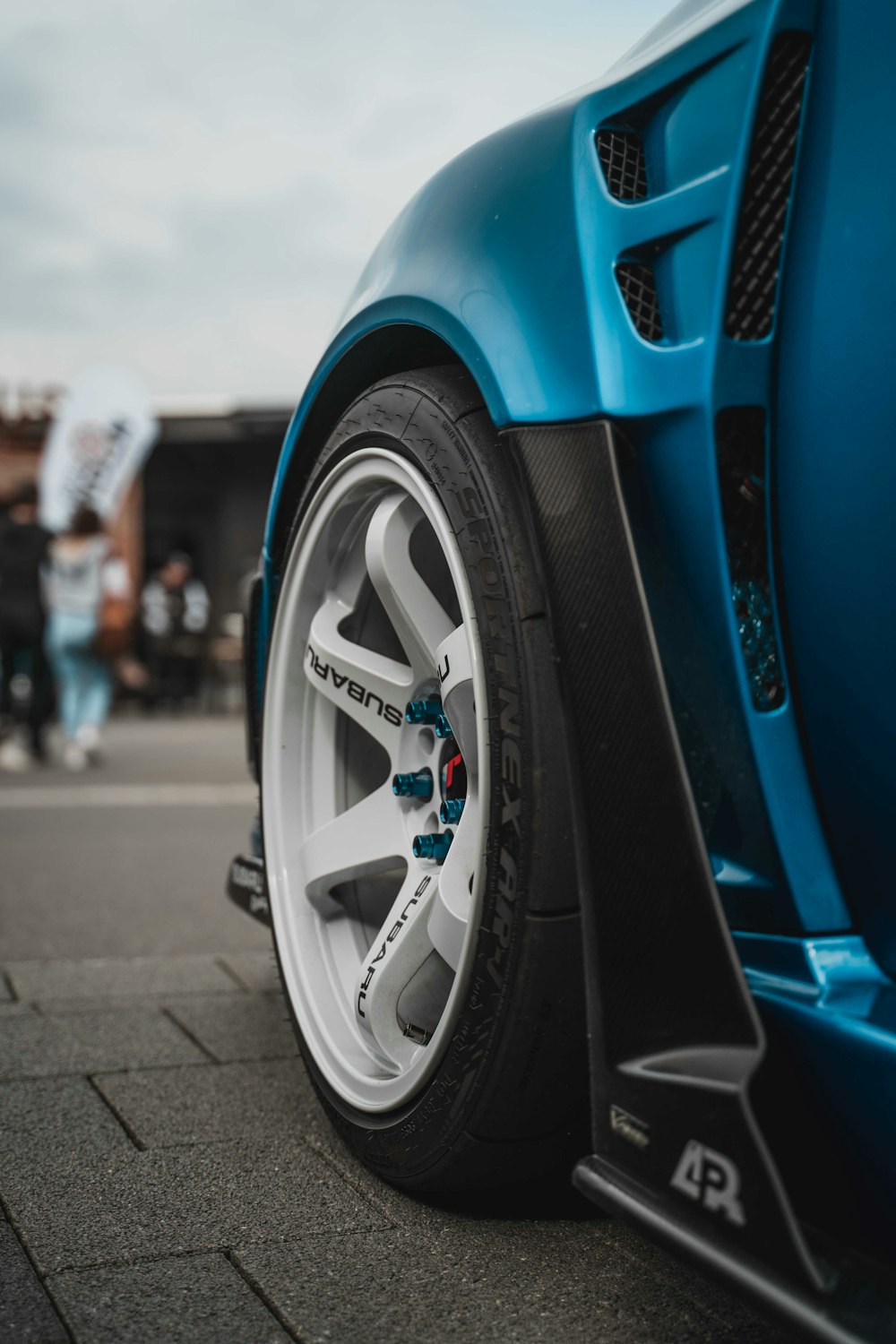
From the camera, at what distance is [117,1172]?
5.33 feet

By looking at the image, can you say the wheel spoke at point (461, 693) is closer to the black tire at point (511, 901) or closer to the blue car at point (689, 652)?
the blue car at point (689, 652)

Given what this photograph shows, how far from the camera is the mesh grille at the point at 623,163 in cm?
121

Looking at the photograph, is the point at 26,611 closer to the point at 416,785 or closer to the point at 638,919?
the point at 416,785

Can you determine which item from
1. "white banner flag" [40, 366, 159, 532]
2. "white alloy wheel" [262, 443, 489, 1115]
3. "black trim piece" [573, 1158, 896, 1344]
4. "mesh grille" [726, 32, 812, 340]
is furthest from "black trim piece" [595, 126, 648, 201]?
"white banner flag" [40, 366, 159, 532]

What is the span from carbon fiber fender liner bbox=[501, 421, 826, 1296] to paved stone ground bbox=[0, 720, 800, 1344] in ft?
0.89

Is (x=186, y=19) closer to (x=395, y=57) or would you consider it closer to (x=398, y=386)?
(x=395, y=57)

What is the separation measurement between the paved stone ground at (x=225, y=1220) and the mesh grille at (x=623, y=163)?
1095 mm

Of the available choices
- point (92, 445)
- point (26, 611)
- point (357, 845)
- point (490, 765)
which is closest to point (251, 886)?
point (357, 845)

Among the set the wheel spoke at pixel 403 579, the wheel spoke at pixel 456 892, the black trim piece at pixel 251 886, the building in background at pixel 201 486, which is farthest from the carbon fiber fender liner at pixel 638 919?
the building in background at pixel 201 486

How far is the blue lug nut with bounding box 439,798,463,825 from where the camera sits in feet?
5.07

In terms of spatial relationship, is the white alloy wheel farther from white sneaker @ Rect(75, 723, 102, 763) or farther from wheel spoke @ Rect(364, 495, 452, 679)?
white sneaker @ Rect(75, 723, 102, 763)

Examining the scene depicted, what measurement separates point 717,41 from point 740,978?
2.63 ft

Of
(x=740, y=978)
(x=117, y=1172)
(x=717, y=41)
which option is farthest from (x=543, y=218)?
(x=117, y=1172)

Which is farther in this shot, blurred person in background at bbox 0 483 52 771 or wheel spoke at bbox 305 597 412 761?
blurred person in background at bbox 0 483 52 771
